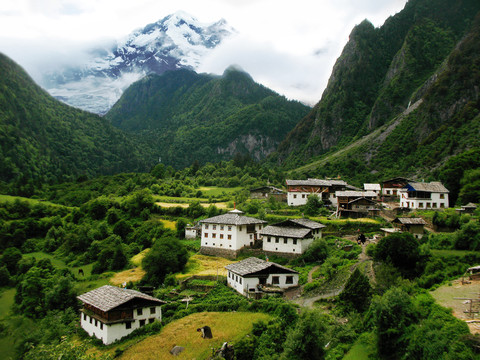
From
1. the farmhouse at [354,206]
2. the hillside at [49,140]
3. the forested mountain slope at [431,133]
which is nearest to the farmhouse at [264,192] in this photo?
the farmhouse at [354,206]

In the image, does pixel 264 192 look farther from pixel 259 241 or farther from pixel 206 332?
pixel 206 332

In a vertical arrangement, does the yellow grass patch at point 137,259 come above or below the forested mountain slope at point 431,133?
below

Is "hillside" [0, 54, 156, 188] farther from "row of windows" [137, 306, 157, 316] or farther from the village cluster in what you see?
"row of windows" [137, 306, 157, 316]

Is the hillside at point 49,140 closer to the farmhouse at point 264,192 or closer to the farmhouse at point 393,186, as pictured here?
the farmhouse at point 264,192

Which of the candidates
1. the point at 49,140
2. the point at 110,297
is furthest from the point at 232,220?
the point at 49,140

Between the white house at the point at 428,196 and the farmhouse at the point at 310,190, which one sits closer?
the white house at the point at 428,196

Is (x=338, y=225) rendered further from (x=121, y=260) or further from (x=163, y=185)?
(x=163, y=185)

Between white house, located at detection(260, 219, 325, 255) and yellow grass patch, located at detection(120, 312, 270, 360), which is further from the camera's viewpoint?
white house, located at detection(260, 219, 325, 255)

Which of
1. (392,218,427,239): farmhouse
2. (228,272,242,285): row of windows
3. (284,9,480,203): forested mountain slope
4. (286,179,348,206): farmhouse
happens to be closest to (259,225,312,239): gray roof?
(228,272,242,285): row of windows

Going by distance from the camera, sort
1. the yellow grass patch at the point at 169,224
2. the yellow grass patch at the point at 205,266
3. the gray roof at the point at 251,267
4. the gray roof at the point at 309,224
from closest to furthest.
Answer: the gray roof at the point at 251,267 → the yellow grass patch at the point at 205,266 → the gray roof at the point at 309,224 → the yellow grass patch at the point at 169,224
